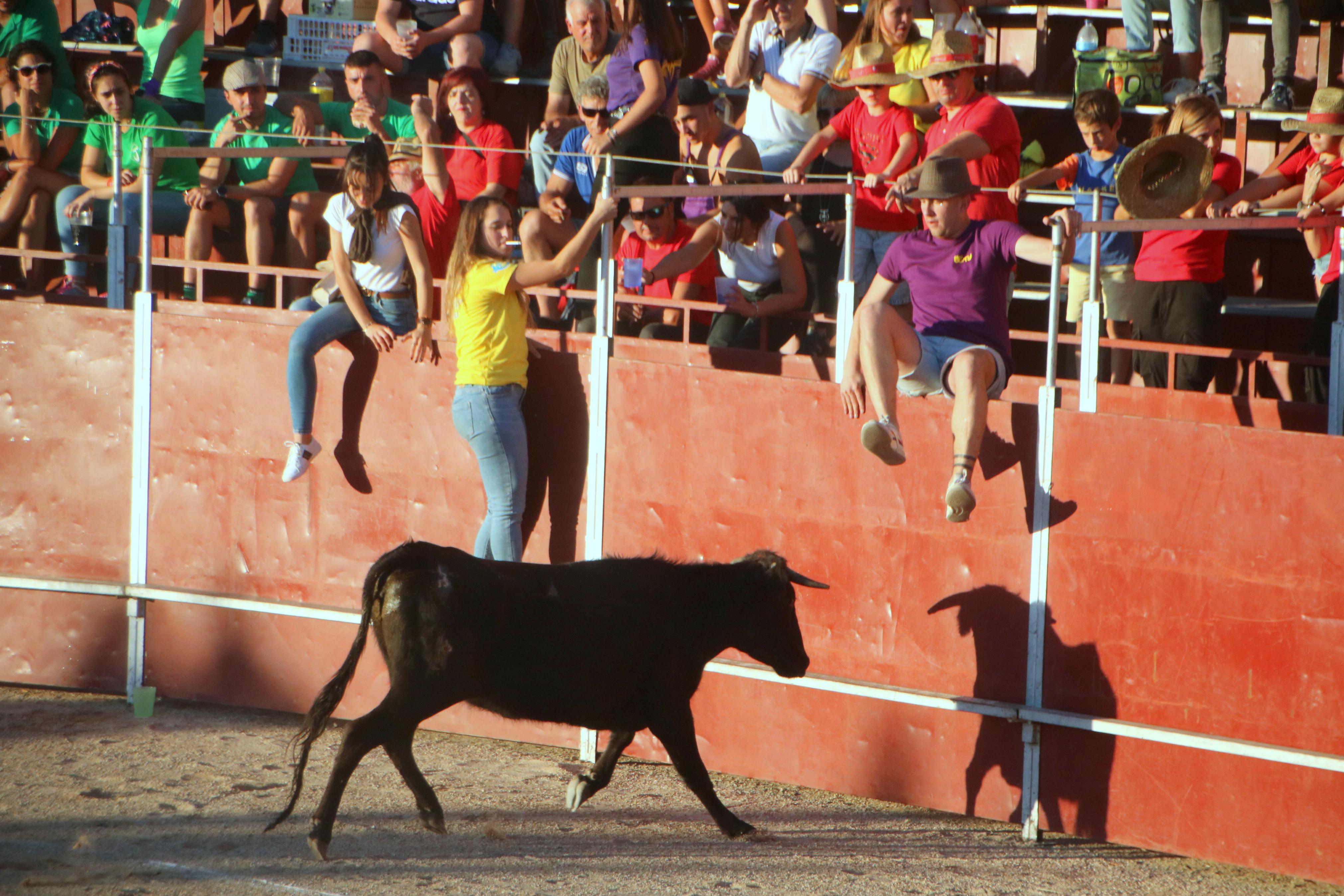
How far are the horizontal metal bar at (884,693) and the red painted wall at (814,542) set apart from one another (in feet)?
0.16

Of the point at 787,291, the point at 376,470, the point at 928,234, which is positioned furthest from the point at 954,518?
the point at 376,470

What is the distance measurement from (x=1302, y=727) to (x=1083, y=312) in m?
1.85

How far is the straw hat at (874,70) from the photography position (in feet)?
25.9

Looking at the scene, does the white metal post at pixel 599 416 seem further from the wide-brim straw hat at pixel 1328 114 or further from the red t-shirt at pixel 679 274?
the wide-brim straw hat at pixel 1328 114

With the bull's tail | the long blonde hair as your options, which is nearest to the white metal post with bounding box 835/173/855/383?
the long blonde hair

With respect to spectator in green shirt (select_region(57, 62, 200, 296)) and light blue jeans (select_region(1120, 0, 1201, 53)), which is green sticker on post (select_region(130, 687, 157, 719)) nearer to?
spectator in green shirt (select_region(57, 62, 200, 296))

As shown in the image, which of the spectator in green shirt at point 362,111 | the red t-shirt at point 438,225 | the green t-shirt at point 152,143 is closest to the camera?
the red t-shirt at point 438,225

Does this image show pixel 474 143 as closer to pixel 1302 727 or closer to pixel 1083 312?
pixel 1083 312

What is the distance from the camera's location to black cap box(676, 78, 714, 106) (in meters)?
7.98

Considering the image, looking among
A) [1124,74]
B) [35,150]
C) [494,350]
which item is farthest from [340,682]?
[1124,74]

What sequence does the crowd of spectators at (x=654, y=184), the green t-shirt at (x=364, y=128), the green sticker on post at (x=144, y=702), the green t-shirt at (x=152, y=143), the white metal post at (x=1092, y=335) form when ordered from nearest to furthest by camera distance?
the white metal post at (x=1092, y=335)
the crowd of spectators at (x=654, y=184)
the green sticker on post at (x=144, y=702)
the green t-shirt at (x=152, y=143)
the green t-shirt at (x=364, y=128)

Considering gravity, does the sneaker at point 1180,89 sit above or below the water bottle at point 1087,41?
below

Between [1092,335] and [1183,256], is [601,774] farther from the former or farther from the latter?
[1183,256]

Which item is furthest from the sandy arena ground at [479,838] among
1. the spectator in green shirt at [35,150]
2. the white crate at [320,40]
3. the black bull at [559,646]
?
the white crate at [320,40]
